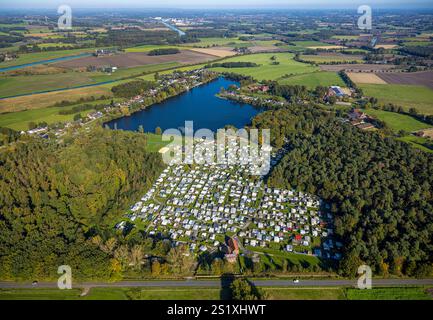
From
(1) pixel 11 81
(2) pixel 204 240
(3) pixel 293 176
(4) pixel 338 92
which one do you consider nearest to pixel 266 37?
(4) pixel 338 92

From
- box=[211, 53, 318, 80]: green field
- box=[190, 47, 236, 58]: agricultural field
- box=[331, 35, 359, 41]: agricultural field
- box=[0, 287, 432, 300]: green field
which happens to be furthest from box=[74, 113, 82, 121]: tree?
box=[331, 35, 359, 41]: agricultural field

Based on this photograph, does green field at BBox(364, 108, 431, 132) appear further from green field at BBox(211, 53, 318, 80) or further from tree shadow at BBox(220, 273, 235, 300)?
tree shadow at BBox(220, 273, 235, 300)

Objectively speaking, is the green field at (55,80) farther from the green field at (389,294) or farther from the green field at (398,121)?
the green field at (389,294)

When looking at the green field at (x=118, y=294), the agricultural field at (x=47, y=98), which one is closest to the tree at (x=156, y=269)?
the green field at (x=118, y=294)

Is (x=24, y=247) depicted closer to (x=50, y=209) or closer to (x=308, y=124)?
(x=50, y=209)

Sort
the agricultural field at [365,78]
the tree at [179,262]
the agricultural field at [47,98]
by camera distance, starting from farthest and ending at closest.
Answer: the agricultural field at [365,78]
the agricultural field at [47,98]
the tree at [179,262]

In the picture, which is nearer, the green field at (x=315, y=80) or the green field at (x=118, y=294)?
the green field at (x=118, y=294)

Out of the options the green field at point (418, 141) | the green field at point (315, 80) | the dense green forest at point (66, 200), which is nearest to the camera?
the dense green forest at point (66, 200)
